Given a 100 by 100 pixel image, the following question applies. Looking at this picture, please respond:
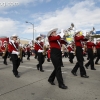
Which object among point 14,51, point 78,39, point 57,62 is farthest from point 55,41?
point 14,51

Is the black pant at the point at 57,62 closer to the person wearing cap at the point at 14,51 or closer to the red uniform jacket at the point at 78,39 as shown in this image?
the red uniform jacket at the point at 78,39

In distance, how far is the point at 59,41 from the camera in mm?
5695

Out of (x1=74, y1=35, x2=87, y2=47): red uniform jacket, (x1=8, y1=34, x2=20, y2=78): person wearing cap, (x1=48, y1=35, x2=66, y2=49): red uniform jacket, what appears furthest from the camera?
(x1=8, y1=34, x2=20, y2=78): person wearing cap

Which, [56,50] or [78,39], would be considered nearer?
[56,50]

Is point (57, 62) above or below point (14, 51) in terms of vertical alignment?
below

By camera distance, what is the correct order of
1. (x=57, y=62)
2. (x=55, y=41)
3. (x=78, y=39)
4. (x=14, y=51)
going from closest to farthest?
(x=57, y=62), (x=55, y=41), (x=78, y=39), (x=14, y=51)

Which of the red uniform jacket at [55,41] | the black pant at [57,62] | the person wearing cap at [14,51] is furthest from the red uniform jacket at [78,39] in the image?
the person wearing cap at [14,51]

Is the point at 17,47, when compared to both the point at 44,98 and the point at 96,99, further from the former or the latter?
the point at 96,99

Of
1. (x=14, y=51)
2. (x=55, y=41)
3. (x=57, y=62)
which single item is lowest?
(x=57, y=62)

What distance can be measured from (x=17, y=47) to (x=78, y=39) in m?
2.61

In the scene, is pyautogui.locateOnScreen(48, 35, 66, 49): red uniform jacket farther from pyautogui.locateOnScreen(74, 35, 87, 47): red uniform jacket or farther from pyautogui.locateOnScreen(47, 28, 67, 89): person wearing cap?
pyautogui.locateOnScreen(74, 35, 87, 47): red uniform jacket

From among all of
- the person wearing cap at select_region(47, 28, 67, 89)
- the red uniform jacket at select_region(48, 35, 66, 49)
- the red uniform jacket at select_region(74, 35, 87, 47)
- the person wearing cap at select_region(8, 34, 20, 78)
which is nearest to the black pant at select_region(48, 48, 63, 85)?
the person wearing cap at select_region(47, 28, 67, 89)

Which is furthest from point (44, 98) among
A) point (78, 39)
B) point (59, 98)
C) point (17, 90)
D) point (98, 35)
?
point (98, 35)

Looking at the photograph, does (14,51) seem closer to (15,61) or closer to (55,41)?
(15,61)
